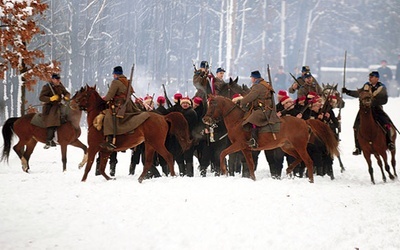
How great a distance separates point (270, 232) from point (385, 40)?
187ft

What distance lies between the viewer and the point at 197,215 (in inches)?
387

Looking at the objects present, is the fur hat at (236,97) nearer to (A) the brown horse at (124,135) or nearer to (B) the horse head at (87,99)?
(A) the brown horse at (124,135)

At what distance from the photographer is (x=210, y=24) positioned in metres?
65.2

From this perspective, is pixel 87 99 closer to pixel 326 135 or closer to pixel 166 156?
pixel 166 156

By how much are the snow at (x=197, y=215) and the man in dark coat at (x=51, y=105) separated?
364 cm

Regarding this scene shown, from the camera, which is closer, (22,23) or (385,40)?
(22,23)

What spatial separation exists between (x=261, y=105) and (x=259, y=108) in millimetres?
93

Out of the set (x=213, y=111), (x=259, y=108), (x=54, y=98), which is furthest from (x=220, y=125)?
Result: (x=54, y=98)

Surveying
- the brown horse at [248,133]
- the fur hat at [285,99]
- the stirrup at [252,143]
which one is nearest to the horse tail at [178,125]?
the brown horse at [248,133]

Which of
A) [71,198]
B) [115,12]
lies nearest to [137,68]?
[115,12]

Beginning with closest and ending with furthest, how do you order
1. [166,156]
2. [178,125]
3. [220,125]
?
[166,156] → [178,125] → [220,125]

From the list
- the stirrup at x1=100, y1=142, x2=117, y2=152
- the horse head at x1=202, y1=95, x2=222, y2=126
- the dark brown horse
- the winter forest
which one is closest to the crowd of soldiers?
the dark brown horse

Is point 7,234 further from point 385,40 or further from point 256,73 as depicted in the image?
point 385,40

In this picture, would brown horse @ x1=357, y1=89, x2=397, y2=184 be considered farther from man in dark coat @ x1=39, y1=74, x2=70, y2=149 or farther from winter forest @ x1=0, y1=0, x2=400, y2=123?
winter forest @ x1=0, y1=0, x2=400, y2=123
